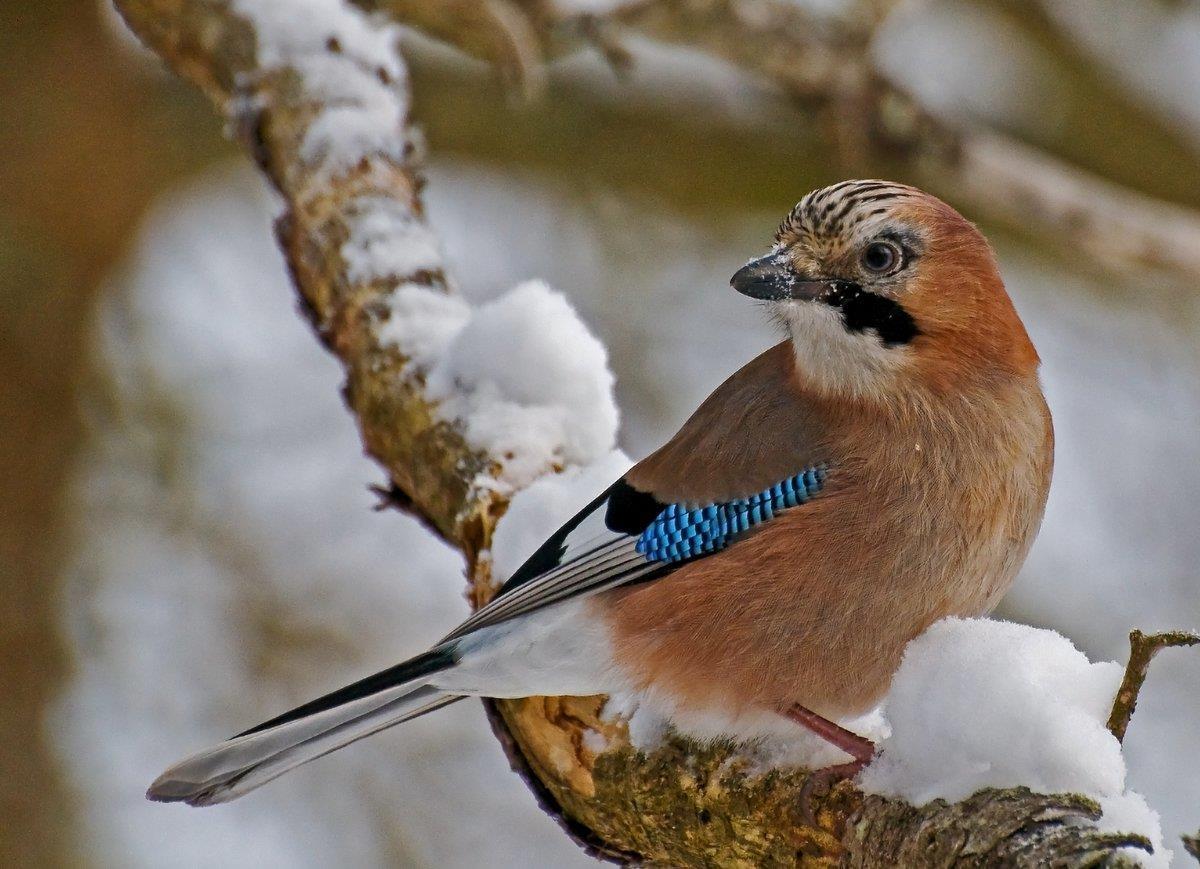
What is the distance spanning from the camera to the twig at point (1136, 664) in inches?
82.0

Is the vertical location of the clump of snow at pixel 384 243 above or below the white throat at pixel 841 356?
above

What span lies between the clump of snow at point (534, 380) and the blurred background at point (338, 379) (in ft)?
8.69

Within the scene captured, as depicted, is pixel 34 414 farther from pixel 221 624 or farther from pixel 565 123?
pixel 565 123

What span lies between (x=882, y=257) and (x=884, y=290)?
0.08m

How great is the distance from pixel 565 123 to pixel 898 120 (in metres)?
1.92

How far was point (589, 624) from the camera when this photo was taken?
3160 mm

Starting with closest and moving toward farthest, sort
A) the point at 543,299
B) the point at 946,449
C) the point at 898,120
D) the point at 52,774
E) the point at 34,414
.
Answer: the point at 946,449 < the point at 543,299 < the point at 898,120 < the point at 52,774 < the point at 34,414

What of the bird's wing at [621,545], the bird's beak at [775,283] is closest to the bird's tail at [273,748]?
the bird's wing at [621,545]

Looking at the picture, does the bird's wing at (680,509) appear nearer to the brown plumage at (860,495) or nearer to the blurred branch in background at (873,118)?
the brown plumage at (860,495)

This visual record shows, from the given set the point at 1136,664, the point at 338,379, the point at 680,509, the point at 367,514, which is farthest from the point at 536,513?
the point at 338,379

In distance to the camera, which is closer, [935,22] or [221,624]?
[221,624]

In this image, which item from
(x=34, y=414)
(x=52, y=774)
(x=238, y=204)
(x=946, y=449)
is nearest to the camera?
(x=946, y=449)

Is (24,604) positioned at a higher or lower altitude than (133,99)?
lower

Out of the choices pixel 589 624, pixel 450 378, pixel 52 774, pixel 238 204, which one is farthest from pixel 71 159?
pixel 589 624
